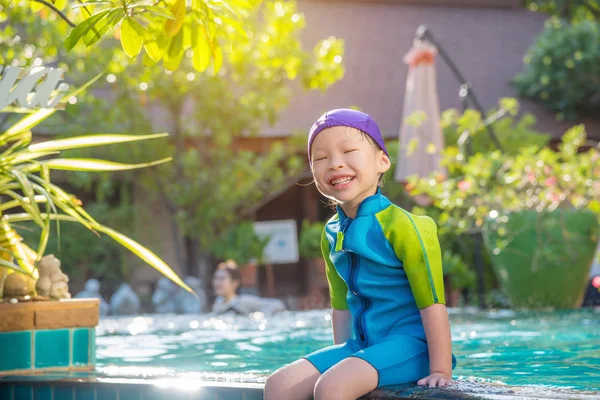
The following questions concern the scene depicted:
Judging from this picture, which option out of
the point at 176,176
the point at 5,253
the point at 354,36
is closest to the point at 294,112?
the point at 354,36

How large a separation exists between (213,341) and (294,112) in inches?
382

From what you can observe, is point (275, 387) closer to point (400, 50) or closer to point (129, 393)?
point (129, 393)

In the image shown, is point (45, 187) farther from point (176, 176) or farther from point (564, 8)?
point (564, 8)

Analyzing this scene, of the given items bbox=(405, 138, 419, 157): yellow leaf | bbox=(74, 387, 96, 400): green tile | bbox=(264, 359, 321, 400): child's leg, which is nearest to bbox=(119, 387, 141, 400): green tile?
bbox=(74, 387, 96, 400): green tile

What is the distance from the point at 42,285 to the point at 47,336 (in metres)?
0.20

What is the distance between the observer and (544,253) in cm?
678

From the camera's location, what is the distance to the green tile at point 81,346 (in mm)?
3098

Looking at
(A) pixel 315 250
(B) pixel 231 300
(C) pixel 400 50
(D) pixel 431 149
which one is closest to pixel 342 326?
(B) pixel 231 300

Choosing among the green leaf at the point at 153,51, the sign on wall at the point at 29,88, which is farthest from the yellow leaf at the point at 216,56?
the sign on wall at the point at 29,88

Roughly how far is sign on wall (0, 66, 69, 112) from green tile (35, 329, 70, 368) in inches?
31.6

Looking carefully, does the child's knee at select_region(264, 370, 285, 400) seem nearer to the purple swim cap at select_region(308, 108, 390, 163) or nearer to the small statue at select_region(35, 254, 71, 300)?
the purple swim cap at select_region(308, 108, 390, 163)

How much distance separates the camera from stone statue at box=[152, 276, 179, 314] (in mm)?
10758

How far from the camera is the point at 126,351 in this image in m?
4.35

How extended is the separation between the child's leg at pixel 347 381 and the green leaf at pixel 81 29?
116cm
